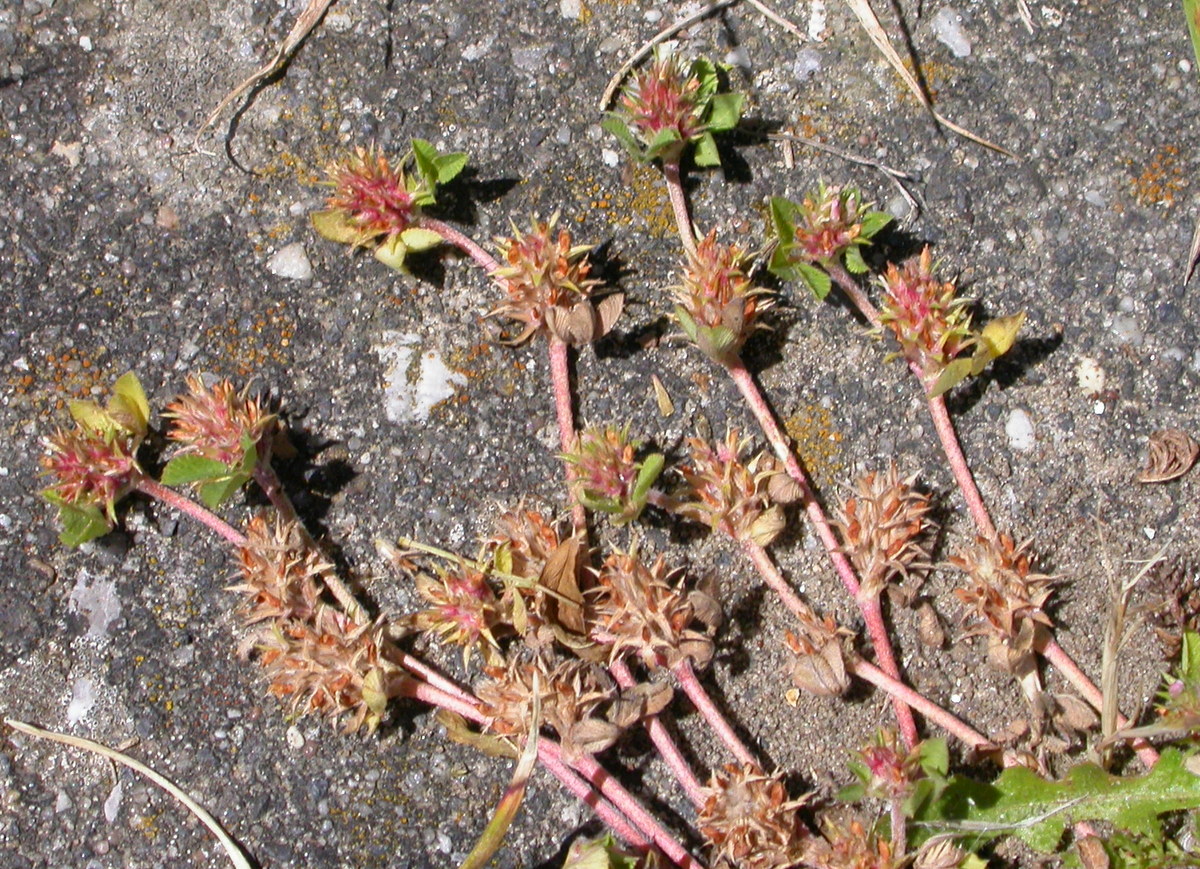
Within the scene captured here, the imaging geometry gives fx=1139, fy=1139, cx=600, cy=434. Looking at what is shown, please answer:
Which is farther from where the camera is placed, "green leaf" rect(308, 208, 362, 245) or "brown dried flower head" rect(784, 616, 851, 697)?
"green leaf" rect(308, 208, 362, 245)

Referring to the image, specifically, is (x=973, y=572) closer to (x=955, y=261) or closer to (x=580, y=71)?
(x=955, y=261)

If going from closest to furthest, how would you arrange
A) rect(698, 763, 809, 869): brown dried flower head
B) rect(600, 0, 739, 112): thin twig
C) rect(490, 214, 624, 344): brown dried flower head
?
rect(698, 763, 809, 869): brown dried flower head < rect(490, 214, 624, 344): brown dried flower head < rect(600, 0, 739, 112): thin twig

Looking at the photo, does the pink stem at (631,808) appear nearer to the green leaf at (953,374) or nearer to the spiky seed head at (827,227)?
the green leaf at (953,374)

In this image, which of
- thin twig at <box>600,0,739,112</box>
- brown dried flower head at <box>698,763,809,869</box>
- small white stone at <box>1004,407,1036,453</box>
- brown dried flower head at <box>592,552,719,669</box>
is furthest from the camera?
thin twig at <box>600,0,739,112</box>

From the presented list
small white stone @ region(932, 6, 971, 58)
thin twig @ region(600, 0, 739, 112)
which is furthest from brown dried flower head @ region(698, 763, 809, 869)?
small white stone @ region(932, 6, 971, 58)

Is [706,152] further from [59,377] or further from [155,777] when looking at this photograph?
[155,777]

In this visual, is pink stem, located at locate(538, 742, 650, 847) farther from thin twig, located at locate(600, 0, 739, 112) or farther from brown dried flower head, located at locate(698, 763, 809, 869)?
thin twig, located at locate(600, 0, 739, 112)

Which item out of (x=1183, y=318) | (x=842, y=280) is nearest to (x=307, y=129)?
(x=842, y=280)
